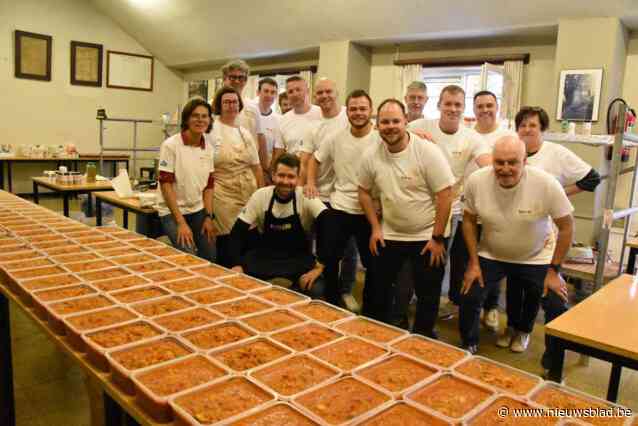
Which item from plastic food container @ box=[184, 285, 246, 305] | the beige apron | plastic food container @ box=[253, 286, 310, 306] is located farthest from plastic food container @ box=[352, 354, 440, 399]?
the beige apron

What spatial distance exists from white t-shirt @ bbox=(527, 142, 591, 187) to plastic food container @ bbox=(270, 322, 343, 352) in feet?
6.61

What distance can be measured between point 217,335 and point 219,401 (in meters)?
0.31

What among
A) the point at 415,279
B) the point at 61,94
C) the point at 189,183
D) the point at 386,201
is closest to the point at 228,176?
the point at 189,183

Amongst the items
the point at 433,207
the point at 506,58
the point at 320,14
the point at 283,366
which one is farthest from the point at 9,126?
the point at 283,366

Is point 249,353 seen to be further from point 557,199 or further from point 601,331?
point 557,199

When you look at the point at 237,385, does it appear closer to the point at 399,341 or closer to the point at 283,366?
the point at 283,366

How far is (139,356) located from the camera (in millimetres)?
1144

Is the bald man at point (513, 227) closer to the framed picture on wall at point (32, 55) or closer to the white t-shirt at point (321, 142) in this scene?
the white t-shirt at point (321, 142)

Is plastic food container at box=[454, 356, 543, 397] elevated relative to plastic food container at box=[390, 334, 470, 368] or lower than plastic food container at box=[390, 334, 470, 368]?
lower

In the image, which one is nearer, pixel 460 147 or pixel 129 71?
pixel 460 147

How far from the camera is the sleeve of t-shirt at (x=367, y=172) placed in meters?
2.59

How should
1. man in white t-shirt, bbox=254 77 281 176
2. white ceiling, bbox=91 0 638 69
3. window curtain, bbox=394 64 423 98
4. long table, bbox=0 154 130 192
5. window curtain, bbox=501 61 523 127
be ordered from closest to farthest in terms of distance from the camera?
man in white t-shirt, bbox=254 77 281 176 → white ceiling, bbox=91 0 638 69 → window curtain, bbox=501 61 523 127 → window curtain, bbox=394 64 423 98 → long table, bbox=0 154 130 192

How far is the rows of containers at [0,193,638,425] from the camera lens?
969 millimetres

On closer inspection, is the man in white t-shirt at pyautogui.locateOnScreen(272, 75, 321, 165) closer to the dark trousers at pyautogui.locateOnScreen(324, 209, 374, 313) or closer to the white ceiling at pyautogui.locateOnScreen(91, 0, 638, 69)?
the dark trousers at pyautogui.locateOnScreen(324, 209, 374, 313)
